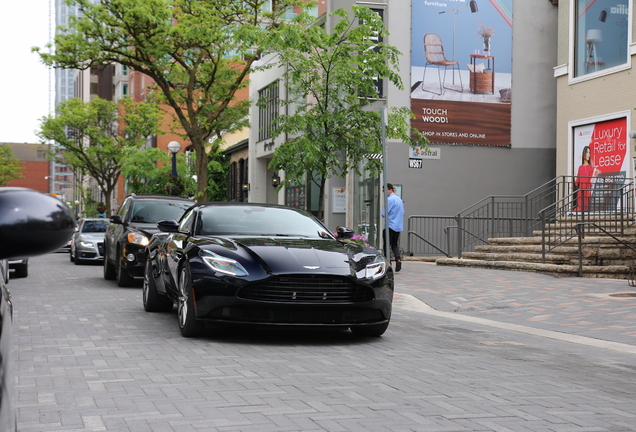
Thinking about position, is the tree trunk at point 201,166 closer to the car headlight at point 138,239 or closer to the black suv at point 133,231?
the black suv at point 133,231

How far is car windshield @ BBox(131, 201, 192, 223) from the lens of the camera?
15703mm

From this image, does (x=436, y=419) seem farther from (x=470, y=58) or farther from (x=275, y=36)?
(x=470, y=58)

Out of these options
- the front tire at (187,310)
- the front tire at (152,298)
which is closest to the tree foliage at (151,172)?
the front tire at (152,298)

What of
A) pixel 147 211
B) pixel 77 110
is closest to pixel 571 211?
pixel 147 211

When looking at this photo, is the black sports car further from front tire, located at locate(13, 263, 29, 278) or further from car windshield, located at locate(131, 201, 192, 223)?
front tire, located at locate(13, 263, 29, 278)

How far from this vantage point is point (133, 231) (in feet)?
49.0

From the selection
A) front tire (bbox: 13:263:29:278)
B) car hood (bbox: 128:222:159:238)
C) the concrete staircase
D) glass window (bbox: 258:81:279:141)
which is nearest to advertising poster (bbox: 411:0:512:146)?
the concrete staircase

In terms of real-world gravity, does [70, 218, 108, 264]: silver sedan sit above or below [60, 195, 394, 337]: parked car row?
below

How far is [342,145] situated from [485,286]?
4581 millimetres

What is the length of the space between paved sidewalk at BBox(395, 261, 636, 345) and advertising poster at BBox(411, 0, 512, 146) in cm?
1001

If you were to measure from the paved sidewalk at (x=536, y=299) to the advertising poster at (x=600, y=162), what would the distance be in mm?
3937

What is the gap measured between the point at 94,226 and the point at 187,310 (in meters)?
20.9

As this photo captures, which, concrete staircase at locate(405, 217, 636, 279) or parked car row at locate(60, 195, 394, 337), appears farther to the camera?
concrete staircase at locate(405, 217, 636, 279)

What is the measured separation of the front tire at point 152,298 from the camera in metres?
10.4
